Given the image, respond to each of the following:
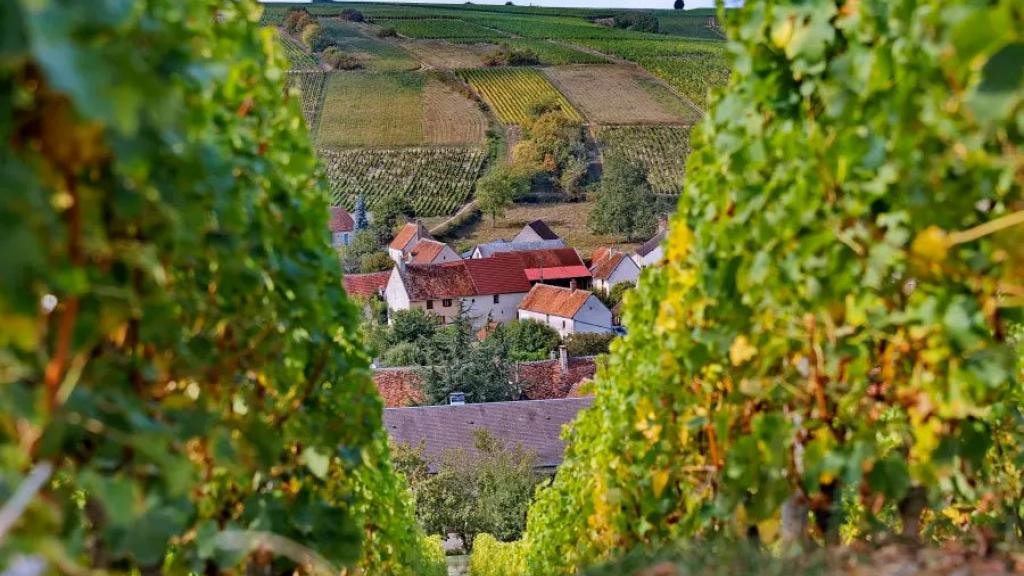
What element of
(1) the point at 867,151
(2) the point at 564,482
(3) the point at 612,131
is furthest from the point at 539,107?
(1) the point at 867,151

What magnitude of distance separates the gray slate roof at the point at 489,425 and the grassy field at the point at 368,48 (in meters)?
54.7

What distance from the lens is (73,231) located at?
192 centimetres

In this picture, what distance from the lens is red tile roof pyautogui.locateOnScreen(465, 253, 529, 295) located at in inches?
2248

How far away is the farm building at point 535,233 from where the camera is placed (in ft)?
216

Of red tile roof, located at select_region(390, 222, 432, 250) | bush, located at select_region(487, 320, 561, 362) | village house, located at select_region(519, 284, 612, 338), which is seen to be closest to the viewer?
bush, located at select_region(487, 320, 561, 362)

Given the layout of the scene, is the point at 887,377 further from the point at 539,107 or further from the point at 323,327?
the point at 539,107

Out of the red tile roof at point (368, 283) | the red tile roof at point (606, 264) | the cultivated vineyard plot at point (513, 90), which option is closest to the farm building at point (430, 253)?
the red tile roof at point (368, 283)

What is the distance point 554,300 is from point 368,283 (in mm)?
12061

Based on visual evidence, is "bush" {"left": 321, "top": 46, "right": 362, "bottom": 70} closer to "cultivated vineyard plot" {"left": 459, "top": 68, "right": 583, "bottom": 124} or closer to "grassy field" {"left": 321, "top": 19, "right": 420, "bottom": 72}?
"grassy field" {"left": 321, "top": 19, "right": 420, "bottom": 72}

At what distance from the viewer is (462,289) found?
56531mm

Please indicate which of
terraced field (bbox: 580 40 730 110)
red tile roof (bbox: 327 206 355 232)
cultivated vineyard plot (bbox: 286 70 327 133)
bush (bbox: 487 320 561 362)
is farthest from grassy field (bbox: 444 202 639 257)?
cultivated vineyard plot (bbox: 286 70 327 133)

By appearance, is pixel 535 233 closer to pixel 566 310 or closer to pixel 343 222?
pixel 343 222

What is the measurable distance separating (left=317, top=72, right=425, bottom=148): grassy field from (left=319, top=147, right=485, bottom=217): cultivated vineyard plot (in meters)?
1.09

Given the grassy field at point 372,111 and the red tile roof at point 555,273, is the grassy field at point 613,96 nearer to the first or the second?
the grassy field at point 372,111
